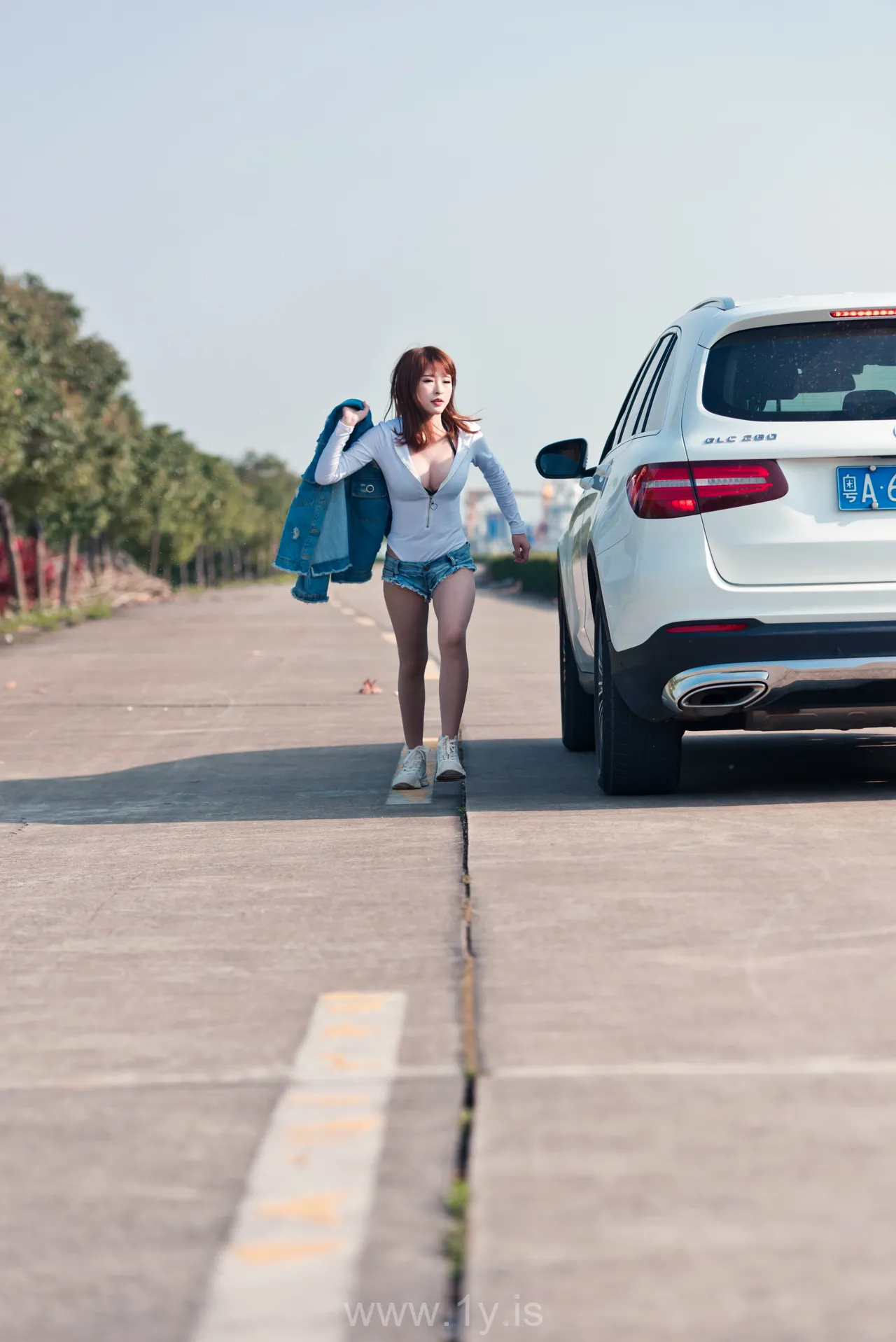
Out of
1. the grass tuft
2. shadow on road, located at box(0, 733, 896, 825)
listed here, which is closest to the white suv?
shadow on road, located at box(0, 733, 896, 825)

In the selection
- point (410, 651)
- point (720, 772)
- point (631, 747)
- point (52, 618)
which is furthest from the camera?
point (52, 618)

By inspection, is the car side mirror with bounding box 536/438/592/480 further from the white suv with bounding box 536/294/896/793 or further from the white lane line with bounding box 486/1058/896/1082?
the white lane line with bounding box 486/1058/896/1082

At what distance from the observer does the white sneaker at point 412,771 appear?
780cm

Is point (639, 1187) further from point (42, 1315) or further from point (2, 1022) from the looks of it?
point (2, 1022)

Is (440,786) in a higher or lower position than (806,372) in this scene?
lower

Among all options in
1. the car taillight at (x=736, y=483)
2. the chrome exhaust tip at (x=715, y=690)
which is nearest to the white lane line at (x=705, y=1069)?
the chrome exhaust tip at (x=715, y=690)

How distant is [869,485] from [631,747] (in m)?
1.33

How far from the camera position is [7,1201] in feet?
9.64

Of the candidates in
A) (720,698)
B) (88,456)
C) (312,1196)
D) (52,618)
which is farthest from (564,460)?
(88,456)

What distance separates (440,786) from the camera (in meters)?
7.98

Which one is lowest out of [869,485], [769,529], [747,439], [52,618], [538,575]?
[538,575]

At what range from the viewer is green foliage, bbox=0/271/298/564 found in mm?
40812

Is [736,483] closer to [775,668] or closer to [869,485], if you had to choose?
[869,485]

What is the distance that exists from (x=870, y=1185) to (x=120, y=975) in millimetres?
2185
